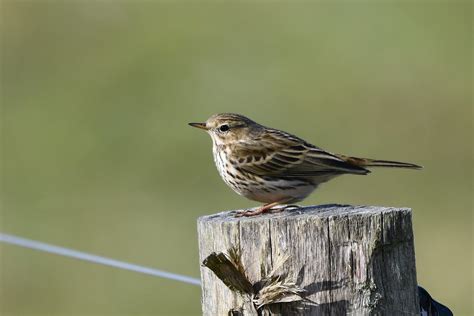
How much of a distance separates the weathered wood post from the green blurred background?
26.8 feet

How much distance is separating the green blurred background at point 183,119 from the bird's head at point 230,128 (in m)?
5.58

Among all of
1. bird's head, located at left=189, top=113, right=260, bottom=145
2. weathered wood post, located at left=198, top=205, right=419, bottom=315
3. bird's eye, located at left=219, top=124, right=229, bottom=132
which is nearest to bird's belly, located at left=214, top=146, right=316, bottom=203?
bird's head, located at left=189, top=113, right=260, bottom=145

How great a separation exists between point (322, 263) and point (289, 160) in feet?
8.72

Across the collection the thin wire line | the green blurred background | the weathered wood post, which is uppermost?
the green blurred background

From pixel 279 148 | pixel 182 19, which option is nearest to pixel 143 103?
pixel 182 19

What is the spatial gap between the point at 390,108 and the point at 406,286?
16088 millimetres

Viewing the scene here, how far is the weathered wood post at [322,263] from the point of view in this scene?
5.27 metres

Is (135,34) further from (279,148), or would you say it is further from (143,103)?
(279,148)

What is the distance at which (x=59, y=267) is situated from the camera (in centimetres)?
1543

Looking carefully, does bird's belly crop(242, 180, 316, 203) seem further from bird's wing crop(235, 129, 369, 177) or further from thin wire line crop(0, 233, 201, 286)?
thin wire line crop(0, 233, 201, 286)

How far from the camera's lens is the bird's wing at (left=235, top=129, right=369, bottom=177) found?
782cm

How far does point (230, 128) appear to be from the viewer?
850cm

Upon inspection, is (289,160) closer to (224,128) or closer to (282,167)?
(282,167)

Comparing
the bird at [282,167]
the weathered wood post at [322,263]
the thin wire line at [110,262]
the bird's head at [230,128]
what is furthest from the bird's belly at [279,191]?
the weathered wood post at [322,263]
